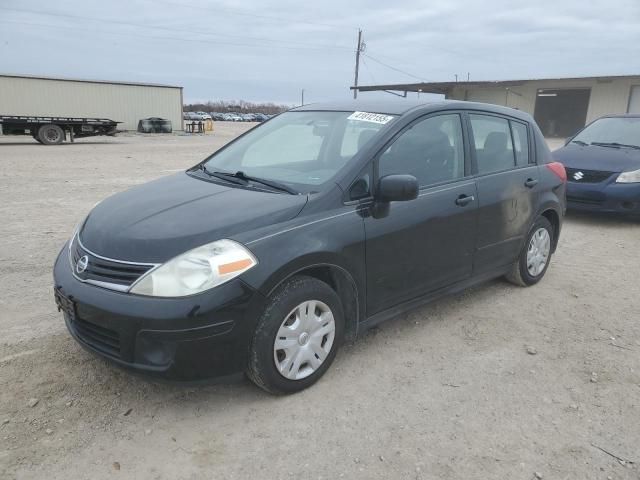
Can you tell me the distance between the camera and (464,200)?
3818mm

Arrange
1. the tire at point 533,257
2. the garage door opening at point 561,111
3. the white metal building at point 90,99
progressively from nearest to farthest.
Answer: the tire at point 533,257
the garage door opening at point 561,111
the white metal building at point 90,99

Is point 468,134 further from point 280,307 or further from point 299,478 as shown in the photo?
point 299,478

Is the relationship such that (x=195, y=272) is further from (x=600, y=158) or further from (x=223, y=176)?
(x=600, y=158)

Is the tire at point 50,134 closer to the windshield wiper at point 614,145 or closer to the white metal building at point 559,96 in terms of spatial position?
the white metal building at point 559,96

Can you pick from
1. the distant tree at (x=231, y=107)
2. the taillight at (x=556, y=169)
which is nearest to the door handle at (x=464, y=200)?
the taillight at (x=556, y=169)

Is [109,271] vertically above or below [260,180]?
below

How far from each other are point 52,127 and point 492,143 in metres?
22.9

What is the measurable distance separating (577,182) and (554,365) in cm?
510

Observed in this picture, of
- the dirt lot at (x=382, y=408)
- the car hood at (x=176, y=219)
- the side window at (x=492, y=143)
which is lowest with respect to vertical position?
the dirt lot at (x=382, y=408)

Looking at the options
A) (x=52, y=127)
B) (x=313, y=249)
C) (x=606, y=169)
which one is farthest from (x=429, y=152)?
(x=52, y=127)

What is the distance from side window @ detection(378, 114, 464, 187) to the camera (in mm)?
3434

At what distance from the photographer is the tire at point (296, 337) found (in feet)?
9.03

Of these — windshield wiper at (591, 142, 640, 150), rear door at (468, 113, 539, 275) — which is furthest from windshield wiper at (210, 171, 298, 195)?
windshield wiper at (591, 142, 640, 150)

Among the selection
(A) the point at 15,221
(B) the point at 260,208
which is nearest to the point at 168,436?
(B) the point at 260,208
